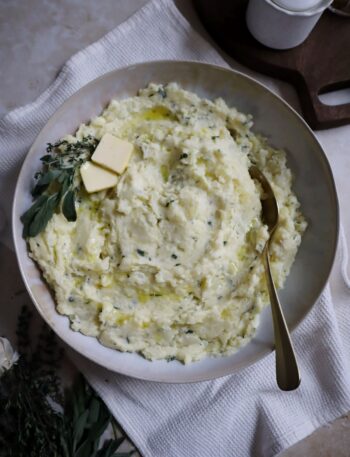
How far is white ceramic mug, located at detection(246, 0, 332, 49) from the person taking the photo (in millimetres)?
2346

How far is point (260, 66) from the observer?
264 centimetres

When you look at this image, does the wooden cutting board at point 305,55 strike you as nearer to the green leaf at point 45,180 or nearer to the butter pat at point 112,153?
the butter pat at point 112,153

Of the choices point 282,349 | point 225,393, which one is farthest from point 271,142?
point 225,393

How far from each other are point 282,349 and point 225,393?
453mm

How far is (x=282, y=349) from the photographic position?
2186 mm

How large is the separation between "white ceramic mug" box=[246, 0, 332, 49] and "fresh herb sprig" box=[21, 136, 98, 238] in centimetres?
96

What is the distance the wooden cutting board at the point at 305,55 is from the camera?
2.60 meters

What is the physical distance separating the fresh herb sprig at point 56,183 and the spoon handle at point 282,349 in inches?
34.2

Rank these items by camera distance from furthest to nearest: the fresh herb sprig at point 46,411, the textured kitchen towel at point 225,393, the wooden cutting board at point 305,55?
the wooden cutting board at point 305,55, the textured kitchen towel at point 225,393, the fresh herb sprig at point 46,411

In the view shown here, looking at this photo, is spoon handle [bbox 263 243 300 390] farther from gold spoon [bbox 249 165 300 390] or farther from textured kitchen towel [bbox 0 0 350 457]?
textured kitchen towel [bbox 0 0 350 457]

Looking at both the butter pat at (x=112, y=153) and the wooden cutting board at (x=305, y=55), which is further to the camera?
the wooden cutting board at (x=305, y=55)

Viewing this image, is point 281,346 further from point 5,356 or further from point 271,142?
point 5,356

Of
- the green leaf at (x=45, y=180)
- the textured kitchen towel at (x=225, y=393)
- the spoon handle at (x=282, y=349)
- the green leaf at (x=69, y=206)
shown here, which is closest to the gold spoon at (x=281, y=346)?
the spoon handle at (x=282, y=349)

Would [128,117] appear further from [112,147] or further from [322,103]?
[322,103]
